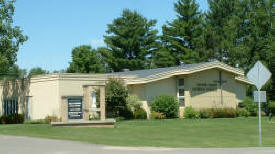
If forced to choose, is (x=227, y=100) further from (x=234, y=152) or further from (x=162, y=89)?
(x=234, y=152)

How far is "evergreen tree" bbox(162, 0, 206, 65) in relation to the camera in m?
62.7

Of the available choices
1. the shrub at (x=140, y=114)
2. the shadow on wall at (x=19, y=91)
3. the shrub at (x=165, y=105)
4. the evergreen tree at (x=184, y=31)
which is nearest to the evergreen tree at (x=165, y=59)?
the evergreen tree at (x=184, y=31)

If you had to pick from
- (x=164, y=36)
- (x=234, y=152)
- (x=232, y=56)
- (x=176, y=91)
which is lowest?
(x=234, y=152)

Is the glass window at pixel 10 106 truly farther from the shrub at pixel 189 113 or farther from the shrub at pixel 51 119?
the shrub at pixel 189 113

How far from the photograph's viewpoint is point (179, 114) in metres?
36.3

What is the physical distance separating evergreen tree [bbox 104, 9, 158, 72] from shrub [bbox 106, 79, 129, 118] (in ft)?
102

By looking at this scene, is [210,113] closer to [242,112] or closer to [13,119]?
[242,112]

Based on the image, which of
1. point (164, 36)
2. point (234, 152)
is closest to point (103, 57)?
point (164, 36)

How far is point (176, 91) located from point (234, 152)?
74.9 ft

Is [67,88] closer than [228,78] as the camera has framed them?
Yes

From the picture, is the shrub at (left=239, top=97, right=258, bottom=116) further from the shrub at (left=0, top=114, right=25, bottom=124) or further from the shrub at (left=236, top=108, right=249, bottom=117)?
the shrub at (left=0, top=114, right=25, bottom=124)

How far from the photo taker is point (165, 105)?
34531 millimetres

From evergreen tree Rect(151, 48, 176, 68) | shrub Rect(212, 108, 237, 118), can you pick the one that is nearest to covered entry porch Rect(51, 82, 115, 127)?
shrub Rect(212, 108, 237, 118)

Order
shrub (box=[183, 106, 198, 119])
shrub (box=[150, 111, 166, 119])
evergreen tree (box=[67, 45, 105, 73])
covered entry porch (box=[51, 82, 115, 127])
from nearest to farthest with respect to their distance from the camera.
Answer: covered entry porch (box=[51, 82, 115, 127]) < shrub (box=[150, 111, 166, 119]) < shrub (box=[183, 106, 198, 119]) < evergreen tree (box=[67, 45, 105, 73])
